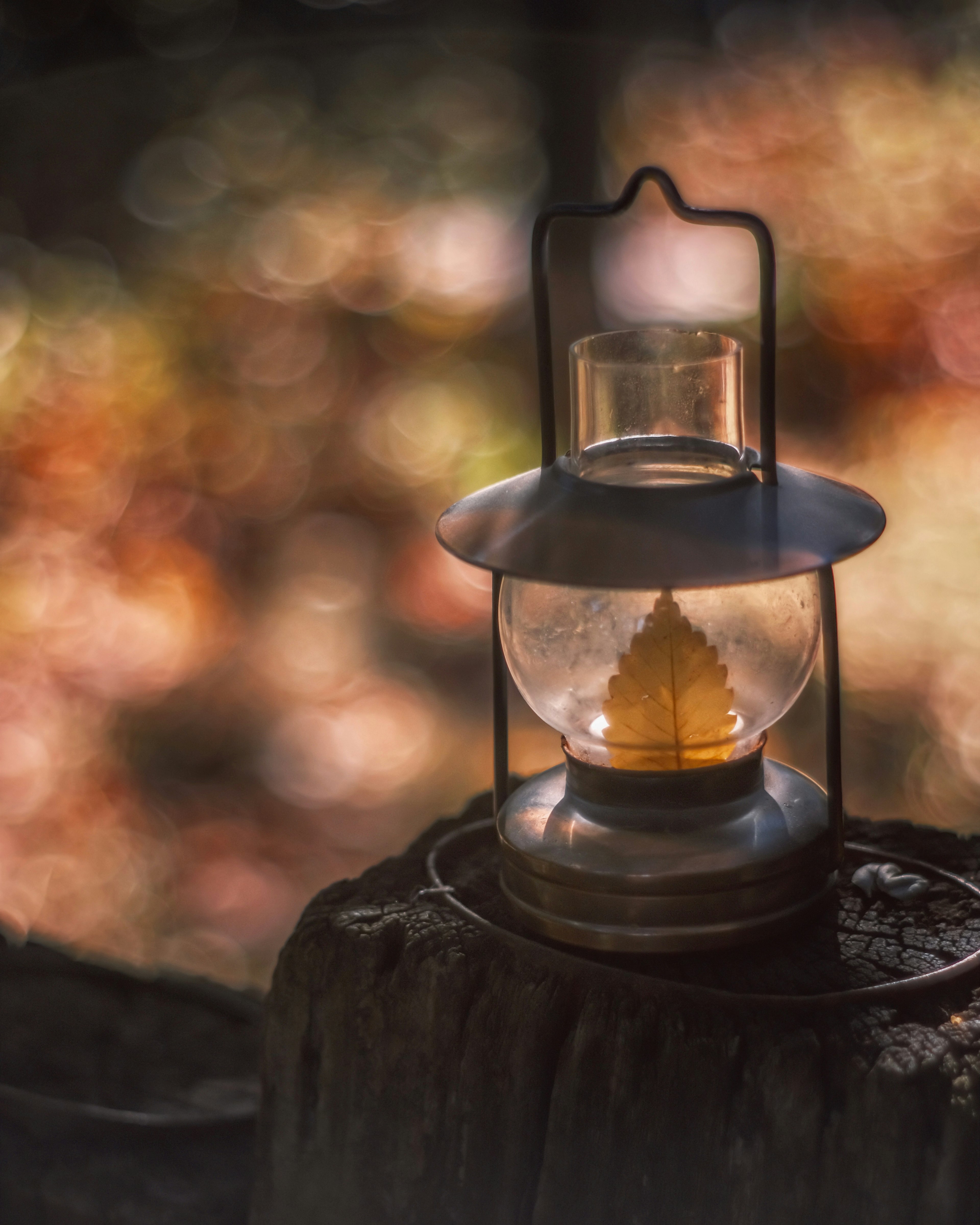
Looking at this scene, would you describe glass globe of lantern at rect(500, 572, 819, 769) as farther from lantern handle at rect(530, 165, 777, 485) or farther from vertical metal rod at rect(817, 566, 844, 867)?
A: lantern handle at rect(530, 165, 777, 485)

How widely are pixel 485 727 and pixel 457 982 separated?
9.57ft

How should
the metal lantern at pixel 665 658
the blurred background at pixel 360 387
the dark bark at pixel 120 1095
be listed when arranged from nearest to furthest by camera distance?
the metal lantern at pixel 665 658
the dark bark at pixel 120 1095
the blurred background at pixel 360 387

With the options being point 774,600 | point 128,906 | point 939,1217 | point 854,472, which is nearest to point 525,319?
point 854,472

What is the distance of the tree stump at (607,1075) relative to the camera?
113cm

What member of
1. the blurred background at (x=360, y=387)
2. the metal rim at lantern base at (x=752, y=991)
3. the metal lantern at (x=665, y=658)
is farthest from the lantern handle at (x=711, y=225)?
the blurred background at (x=360, y=387)

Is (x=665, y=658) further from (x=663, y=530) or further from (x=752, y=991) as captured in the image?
(x=752, y=991)

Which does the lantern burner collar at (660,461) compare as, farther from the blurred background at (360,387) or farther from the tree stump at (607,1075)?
the blurred background at (360,387)

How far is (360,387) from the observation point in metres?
4.48

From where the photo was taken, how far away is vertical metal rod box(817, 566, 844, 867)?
1250 millimetres

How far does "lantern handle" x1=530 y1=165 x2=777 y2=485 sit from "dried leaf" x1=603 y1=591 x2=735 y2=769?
0.56 feet

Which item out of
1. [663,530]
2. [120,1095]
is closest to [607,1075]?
[663,530]

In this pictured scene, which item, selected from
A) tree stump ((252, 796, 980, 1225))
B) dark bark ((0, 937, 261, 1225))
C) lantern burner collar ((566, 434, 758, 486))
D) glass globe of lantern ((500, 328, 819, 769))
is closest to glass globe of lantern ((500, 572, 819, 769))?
glass globe of lantern ((500, 328, 819, 769))

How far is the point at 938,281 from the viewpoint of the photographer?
4031mm

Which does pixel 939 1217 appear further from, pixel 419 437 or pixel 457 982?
pixel 419 437
